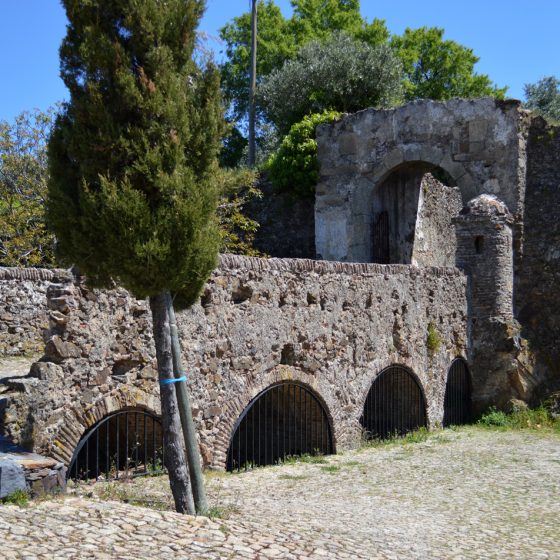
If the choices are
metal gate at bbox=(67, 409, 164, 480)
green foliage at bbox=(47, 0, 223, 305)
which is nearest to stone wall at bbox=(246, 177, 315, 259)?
metal gate at bbox=(67, 409, 164, 480)

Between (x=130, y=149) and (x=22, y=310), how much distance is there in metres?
7.90

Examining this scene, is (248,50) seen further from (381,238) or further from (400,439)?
(400,439)

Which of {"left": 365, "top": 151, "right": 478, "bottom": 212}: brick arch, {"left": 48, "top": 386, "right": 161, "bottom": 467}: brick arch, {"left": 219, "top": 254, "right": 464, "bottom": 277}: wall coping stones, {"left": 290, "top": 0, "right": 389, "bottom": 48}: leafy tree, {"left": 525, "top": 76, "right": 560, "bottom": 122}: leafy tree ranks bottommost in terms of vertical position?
{"left": 48, "top": 386, "right": 161, "bottom": 467}: brick arch

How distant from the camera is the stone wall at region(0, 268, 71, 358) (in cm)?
1303

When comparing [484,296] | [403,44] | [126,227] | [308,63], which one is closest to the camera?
[126,227]

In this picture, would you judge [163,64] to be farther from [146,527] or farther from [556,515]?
[556,515]

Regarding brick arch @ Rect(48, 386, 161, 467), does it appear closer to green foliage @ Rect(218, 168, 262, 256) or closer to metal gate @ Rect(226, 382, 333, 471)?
metal gate @ Rect(226, 382, 333, 471)

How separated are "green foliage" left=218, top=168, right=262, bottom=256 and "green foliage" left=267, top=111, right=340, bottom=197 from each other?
653mm

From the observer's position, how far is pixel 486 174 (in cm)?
1639

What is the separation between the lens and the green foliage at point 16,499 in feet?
17.9

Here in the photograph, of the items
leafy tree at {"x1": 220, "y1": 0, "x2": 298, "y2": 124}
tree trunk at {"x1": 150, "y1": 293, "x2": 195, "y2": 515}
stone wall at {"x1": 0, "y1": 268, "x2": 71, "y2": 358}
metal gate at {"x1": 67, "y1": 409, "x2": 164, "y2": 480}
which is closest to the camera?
tree trunk at {"x1": 150, "y1": 293, "x2": 195, "y2": 515}

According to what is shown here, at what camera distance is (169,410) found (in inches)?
259

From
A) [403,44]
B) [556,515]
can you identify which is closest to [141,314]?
[556,515]

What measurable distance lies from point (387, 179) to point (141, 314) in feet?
37.9
